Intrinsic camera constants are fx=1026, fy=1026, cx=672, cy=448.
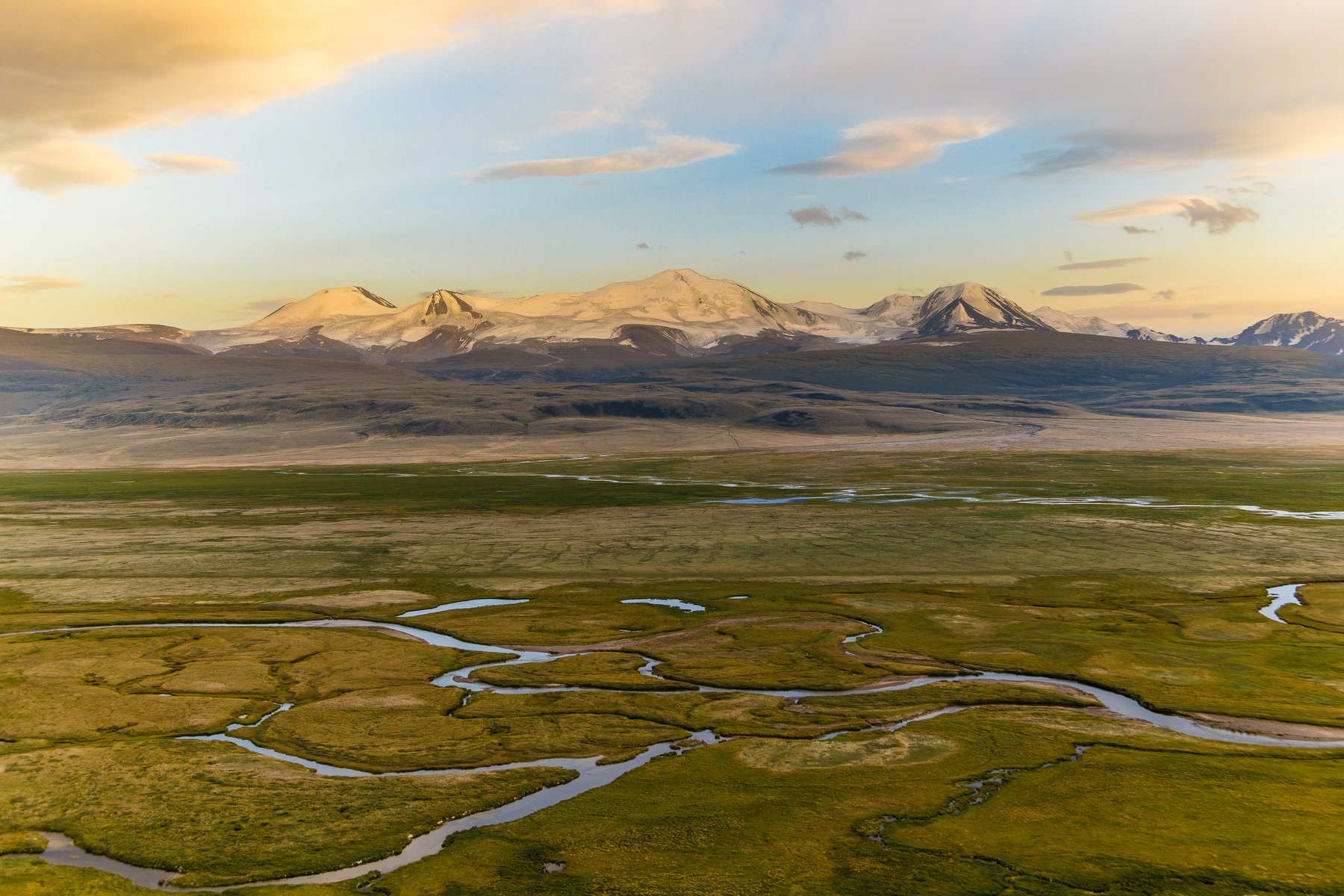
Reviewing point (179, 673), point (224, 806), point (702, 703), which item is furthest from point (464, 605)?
point (224, 806)

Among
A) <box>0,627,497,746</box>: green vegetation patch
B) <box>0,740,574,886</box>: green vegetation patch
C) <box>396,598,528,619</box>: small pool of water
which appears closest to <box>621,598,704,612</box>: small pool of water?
<box>396,598,528,619</box>: small pool of water

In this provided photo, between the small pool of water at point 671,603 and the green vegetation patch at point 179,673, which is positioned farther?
the small pool of water at point 671,603

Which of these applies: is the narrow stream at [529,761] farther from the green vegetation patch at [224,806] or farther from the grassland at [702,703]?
the grassland at [702,703]

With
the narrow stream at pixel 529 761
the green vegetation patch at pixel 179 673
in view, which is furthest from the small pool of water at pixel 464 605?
the green vegetation patch at pixel 179 673

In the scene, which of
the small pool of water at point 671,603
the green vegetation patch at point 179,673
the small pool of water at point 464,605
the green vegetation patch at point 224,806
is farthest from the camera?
the small pool of water at point 671,603

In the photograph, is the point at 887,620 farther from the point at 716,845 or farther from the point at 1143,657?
the point at 716,845

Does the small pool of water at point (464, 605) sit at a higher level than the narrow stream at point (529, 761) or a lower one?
lower

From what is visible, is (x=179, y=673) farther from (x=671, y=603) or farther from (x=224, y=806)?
(x=671, y=603)
